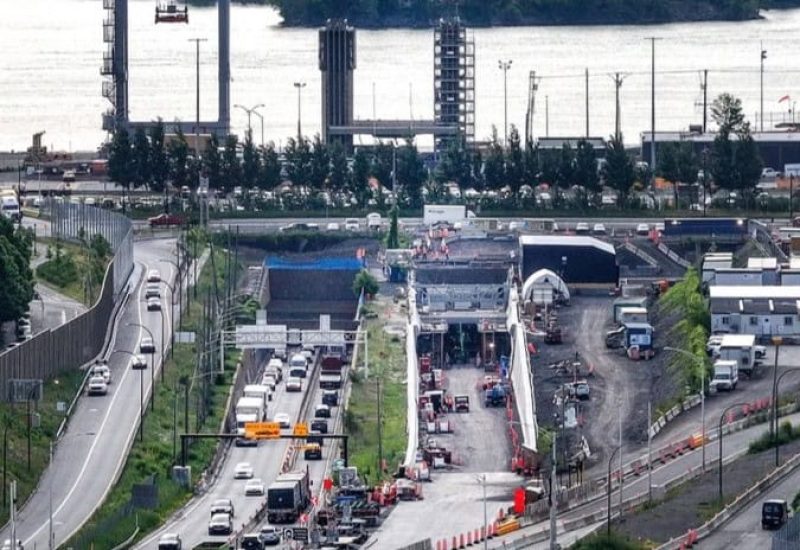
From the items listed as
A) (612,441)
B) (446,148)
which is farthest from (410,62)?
(612,441)

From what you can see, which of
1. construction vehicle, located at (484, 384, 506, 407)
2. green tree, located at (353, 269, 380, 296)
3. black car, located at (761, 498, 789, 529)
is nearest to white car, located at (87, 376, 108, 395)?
construction vehicle, located at (484, 384, 506, 407)

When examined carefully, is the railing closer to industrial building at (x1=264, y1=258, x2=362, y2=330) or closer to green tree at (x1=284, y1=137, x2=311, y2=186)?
industrial building at (x1=264, y1=258, x2=362, y2=330)

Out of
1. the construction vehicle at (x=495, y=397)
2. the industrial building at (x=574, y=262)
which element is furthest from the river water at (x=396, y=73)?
the construction vehicle at (x=495, y=397)

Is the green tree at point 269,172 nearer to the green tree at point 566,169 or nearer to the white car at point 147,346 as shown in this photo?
the green tree at point 566,169

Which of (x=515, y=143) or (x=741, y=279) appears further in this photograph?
(x=515, y=143)

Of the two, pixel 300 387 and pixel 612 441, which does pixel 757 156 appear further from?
pixel 612 441
